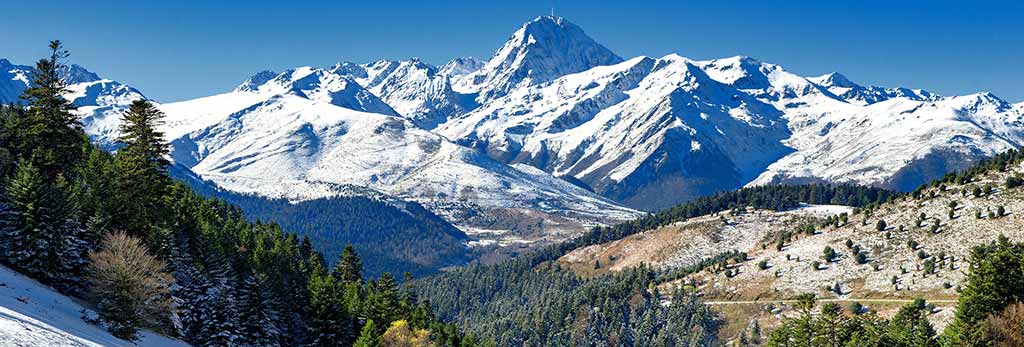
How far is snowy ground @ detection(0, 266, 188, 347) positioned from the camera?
43.2 metres

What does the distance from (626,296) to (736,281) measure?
30046 mm

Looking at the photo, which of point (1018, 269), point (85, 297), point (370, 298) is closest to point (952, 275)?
point (1018, 269)

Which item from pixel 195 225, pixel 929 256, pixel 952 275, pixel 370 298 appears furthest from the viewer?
pixel 929 256

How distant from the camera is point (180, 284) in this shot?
7519cm

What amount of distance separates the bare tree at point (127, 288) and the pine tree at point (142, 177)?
39.7 ft

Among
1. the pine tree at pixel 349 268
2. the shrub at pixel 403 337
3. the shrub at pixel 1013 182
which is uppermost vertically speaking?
the shrub at pixel 1013 182

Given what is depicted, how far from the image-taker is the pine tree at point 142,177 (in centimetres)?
7875

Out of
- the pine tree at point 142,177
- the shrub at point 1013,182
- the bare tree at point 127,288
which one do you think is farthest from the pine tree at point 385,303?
the shrub at point 1013,182

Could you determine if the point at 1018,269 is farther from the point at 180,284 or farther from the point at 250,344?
the point at 180,284

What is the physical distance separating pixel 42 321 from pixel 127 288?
37.5 ft

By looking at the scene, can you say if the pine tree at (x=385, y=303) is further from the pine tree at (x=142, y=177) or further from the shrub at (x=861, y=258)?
the shrub at (x=861, y=258)

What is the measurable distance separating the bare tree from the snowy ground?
1.61 meters

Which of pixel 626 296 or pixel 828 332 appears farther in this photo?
pixel 626 296

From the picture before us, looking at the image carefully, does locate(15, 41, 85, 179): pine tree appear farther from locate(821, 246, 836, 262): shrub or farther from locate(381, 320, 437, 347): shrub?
locate(821, 246, 836, 262): shrub
